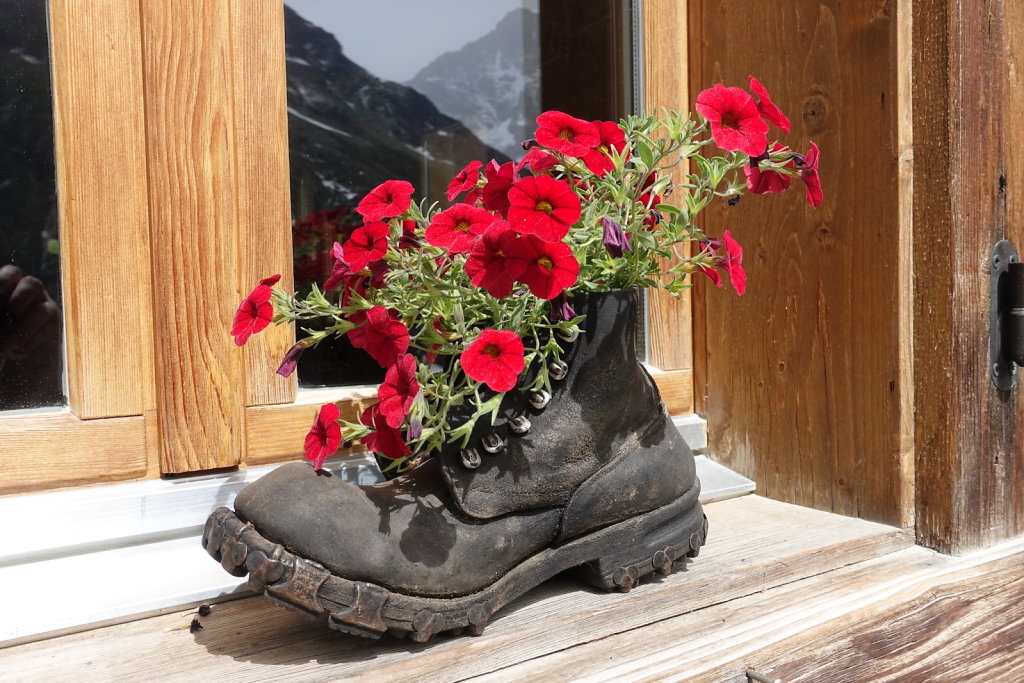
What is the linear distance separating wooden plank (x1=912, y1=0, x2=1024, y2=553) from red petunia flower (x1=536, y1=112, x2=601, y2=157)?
60 cm

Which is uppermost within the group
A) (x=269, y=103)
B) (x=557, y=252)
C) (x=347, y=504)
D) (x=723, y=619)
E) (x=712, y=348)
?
(x=269, y=103)

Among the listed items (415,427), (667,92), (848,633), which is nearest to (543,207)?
(415,427)

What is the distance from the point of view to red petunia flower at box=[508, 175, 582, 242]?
0.78m

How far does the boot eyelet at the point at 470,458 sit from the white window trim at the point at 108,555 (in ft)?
1.13

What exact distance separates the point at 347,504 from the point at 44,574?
43 cm

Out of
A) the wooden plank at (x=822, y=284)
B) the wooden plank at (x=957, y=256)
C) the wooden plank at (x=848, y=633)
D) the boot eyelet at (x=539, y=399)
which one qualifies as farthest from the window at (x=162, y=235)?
the wooden plank at (x=957, y=256)

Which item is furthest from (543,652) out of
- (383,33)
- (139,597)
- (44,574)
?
(383,33)

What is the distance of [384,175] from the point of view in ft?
4.03

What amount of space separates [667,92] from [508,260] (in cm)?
84

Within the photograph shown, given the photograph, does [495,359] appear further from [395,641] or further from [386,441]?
[395,641]

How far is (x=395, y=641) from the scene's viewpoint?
83cm

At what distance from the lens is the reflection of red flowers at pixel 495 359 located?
78cm

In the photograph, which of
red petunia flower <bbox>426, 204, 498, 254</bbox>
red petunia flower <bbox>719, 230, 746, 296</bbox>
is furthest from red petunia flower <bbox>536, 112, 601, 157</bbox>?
red petunia flower <bbox>719, 230, 746, 296</bbox>

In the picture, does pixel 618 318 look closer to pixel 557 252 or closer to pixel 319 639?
pixel 557 252
